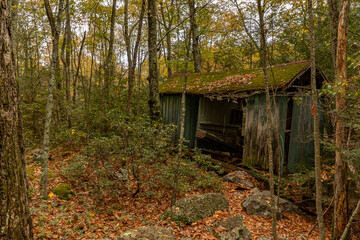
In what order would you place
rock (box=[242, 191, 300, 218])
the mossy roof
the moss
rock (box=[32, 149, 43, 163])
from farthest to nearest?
rock (box=[32, 149, 43, 163]) < the mossy roof < the moss < rock (box=[242, 191, 300, 218])

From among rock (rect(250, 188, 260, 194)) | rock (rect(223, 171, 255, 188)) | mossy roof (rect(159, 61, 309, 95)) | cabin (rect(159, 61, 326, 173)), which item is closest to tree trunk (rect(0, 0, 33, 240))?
cabin (rect(159, 61, 326, 173))

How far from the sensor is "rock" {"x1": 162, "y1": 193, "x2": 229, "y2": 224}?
5.07 metres

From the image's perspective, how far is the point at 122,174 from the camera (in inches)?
263

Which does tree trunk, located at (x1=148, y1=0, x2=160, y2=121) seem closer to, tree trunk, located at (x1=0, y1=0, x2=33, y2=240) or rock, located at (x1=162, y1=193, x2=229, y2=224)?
rock, located at (x1=162, y1=193, x2=229, y2=224)

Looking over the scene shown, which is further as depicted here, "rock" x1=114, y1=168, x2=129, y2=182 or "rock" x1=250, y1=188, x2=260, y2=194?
"rock" x1=250, y1=188, x2=260, y2=194

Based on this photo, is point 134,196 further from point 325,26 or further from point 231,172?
point 325,26

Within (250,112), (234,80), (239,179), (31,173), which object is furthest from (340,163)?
(31,173)

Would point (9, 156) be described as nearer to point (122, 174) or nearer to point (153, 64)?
point (122, 174)

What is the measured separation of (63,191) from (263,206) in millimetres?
5377

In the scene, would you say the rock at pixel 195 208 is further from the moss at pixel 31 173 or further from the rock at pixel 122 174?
the moss at pixel 31 173

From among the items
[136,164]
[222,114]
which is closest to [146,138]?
[136,164]

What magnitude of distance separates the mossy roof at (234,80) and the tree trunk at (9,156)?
18.3 ft

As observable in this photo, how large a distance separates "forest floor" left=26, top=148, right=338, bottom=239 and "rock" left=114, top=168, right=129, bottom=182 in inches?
19.4

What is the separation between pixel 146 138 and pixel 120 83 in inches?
158
